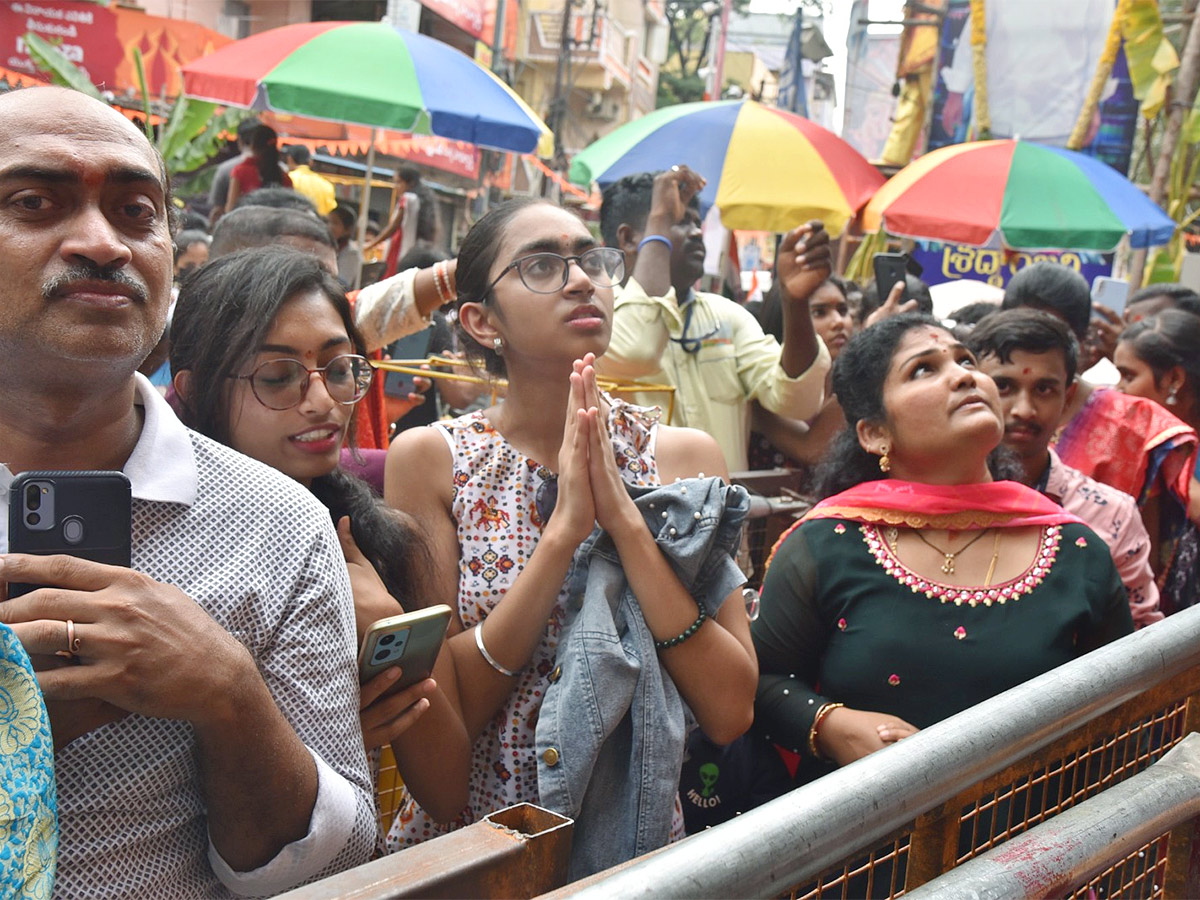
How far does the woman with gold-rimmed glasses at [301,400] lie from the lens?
204 centimetres

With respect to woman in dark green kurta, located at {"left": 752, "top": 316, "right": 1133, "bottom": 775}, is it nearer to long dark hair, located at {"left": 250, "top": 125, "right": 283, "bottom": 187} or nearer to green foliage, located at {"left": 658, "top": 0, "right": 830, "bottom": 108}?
long dark hair, located at {"left": 250, "top": 125, "right": 283, "bottom": 187}

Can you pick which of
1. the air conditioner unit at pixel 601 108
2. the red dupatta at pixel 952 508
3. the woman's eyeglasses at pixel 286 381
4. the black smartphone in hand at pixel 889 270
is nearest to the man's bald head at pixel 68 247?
the woman's eyeglasses at pixel 286 381

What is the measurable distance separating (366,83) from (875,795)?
594 cm

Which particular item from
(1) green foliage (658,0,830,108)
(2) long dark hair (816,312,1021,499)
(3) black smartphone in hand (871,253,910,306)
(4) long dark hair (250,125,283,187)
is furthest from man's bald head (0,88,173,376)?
(1) green foliage (658,0,830,108)

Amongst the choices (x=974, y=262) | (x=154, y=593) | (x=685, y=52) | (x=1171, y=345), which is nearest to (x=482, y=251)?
(x=154, y=593)

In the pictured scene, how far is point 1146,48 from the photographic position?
10836 mm

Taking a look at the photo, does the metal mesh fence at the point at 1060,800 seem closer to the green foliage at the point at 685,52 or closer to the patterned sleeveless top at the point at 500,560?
the patterned sleeveless top at the point at 500,560

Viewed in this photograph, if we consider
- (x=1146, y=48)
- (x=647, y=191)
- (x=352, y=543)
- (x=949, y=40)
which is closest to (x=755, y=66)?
(x=949, y=40)

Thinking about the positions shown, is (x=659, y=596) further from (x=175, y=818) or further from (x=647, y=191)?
(x=647, y=191)

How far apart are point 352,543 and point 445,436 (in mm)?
413

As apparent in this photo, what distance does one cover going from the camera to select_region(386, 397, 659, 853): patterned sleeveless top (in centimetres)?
223

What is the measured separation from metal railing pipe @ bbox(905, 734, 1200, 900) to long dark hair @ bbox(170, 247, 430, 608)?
1.14 m

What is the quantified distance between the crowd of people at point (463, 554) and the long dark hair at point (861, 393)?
0.4 inches

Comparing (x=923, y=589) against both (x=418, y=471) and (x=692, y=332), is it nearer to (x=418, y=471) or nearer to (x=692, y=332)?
(x=418, y=471)
